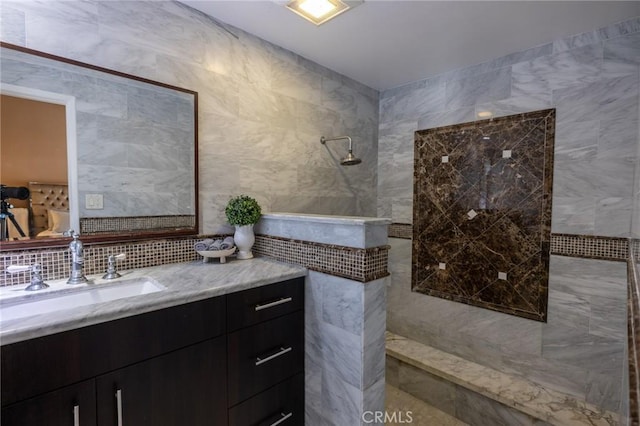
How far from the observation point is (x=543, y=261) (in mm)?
2109

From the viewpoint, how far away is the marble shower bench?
1814 millimetres

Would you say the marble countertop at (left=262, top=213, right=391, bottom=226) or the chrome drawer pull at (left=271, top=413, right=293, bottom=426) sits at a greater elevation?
the marble countertop at (left=262, top=213, right=391, bottom=226)

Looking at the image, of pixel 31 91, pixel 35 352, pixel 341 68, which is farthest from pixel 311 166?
pixel 35 352

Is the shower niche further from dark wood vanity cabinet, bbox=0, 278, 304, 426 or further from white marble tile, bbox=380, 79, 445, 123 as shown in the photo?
dark wood vanity cabinet, bbox=0, 278, 304, 426

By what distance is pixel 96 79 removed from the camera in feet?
4.79

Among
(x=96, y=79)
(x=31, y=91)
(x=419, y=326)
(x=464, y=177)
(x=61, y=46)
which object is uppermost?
(x=61, y=46)

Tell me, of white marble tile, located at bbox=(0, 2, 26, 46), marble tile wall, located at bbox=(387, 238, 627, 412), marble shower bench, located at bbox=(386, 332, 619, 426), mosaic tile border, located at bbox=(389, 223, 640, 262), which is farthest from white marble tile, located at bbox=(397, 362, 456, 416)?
white marble tile, located at bbox=(0, 2, 26, 46)

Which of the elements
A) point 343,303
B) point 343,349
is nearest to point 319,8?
point 343,303

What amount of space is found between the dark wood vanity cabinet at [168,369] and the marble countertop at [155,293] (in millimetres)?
34

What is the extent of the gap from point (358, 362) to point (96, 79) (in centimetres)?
186

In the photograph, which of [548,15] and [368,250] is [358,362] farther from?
[548,15]

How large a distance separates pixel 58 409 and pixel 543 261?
2.65 m

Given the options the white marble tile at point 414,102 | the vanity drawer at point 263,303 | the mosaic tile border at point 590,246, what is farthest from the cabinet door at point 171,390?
the white marble tile at point 414,102

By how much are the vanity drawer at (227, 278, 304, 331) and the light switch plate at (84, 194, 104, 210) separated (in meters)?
0.81
